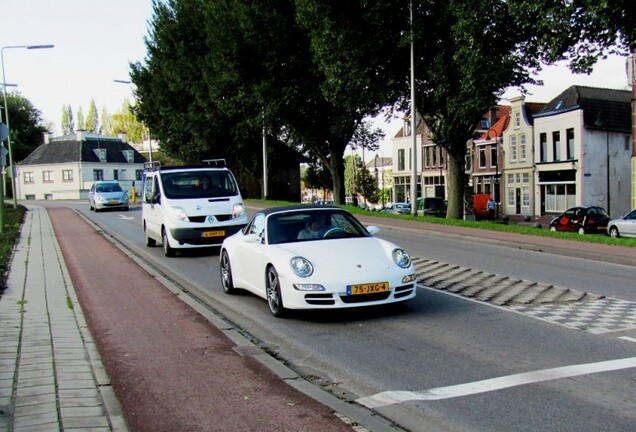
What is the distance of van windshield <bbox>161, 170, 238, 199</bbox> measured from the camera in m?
16.2

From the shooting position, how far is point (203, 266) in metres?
14.2

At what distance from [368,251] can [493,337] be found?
2072 mm

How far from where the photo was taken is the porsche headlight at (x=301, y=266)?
8156 millimetres

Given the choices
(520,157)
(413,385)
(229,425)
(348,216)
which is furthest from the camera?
(520,157)

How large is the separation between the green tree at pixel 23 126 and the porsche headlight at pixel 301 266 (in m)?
99.8

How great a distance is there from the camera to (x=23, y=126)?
335 feet

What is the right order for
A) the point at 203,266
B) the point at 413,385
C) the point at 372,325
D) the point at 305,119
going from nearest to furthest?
the point at 413,385 < the point at 372,325 < the point at 203,266 < the point at 305,119

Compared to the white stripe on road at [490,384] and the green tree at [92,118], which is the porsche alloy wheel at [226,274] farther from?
the green tree at [92,118]

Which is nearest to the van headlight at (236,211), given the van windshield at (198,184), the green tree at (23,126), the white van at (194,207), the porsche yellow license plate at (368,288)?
the white van at (194,207)

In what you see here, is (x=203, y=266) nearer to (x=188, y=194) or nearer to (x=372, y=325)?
(x=188, y=194)

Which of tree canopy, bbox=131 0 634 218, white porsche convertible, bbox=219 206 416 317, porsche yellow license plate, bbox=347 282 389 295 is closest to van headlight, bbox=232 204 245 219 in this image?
white porsche convertible, bbox=219 206 416 317

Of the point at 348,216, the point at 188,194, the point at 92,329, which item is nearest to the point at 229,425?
the point at 92,329

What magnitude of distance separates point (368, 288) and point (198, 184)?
926 centimetres

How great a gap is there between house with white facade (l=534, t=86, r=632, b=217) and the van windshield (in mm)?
38612
